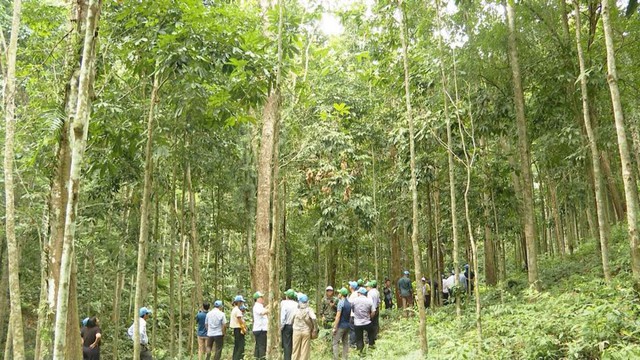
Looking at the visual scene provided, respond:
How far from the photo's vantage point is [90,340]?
9.43 meters

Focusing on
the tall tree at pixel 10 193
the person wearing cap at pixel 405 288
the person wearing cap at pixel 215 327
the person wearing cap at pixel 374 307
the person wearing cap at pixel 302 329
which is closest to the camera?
the tall tree at pixel 10 193

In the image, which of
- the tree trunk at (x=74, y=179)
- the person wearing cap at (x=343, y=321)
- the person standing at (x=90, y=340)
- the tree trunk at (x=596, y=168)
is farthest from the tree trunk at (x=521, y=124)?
the person standing at (x=90, y=340)

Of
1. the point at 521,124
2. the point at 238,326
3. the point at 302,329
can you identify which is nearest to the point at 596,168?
the point at 521,124

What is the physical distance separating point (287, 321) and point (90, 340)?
12.8 ft

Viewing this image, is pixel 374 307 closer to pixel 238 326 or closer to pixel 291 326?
pixel 291 326

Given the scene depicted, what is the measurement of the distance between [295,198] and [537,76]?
818 centimetres

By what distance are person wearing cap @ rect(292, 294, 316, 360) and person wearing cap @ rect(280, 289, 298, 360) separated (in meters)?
0.52

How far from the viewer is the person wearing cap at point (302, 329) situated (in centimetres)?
881

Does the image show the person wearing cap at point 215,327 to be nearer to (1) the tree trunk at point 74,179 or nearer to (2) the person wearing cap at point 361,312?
(2) the person wearing cap at point 361,312

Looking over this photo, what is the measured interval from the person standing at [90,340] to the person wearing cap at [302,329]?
157 inches

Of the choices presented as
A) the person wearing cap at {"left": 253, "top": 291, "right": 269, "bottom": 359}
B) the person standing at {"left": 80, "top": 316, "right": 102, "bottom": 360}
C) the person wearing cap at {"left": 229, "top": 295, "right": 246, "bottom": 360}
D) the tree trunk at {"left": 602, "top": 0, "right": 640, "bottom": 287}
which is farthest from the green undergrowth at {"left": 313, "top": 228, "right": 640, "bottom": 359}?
the person standing at {"left": 80, "top": 316, "right": 102, "bottom": 360}

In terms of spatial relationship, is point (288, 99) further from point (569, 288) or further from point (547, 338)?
point (547, 338)

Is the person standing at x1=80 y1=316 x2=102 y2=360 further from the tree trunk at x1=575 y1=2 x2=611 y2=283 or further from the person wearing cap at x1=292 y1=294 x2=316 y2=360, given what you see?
the tree trunk at x1=575 y1=2 x2=611 y2=283

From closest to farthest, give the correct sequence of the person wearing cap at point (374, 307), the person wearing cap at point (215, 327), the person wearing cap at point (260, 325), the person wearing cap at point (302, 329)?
the person wearing cap at point (302, 329), the person wearing cap at point (260, 325), the person wearing cap at point (374, 307), the person wearing cap at point (215, 327)
